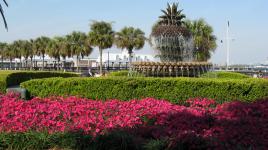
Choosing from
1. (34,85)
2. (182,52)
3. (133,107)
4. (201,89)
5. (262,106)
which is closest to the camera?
(262,106)

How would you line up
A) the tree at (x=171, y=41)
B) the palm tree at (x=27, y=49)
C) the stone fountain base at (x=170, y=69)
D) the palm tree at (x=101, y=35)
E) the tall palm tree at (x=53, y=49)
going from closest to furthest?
the stone fountain base at (x=170, y=69)
the tree at (x=171, y=41)
the palm tree at (x=101, y=35)
the tall palm tree at (x=53, y=49)
the palm tree at (x=27, y=49)

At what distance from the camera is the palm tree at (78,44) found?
2734 inches

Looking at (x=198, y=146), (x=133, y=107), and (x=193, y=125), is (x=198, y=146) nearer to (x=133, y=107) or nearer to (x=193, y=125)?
(x=193, y=125)

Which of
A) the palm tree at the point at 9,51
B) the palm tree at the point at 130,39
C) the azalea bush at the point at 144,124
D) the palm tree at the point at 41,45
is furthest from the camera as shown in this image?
the palm tree at the point at 9,51

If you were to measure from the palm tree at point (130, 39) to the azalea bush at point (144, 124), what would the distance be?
A: 166 ft

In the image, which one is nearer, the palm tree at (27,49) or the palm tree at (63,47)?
the palm tree at (63,47)

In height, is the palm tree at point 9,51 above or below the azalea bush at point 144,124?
above

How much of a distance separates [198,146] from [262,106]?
9.48 feet

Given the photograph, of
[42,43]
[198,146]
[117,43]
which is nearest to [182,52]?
[198,146]

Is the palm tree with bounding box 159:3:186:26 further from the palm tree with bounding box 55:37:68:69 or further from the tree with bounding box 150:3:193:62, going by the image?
the palm tree with bounding box 55:37:68:69

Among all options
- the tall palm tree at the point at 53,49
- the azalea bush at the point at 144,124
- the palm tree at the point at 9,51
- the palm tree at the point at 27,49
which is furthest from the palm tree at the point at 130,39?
the azalea bush at the point at 144,124

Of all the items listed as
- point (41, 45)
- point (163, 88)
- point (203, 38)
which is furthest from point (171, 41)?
point (41, 45)

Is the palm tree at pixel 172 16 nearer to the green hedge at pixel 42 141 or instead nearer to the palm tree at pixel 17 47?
the green hedge at pixel 42 141

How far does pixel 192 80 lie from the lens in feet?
41.9
